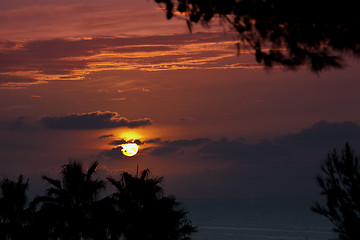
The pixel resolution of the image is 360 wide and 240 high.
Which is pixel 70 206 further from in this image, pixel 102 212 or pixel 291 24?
pixel 291 24

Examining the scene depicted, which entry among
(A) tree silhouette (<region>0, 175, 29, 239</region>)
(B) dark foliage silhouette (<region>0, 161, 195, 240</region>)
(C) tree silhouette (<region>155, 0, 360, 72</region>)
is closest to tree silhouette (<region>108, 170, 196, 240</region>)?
(B) dark foliage silhouette (<region>0, 161, 195, 240</region>)

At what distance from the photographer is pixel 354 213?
19188 mm

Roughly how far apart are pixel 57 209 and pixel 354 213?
625 inches

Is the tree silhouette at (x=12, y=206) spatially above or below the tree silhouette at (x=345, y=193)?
below

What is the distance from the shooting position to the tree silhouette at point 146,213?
27.3 metres

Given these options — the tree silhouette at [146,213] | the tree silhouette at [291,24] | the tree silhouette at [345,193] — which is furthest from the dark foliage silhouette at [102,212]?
the tree silhouette at [291,24]

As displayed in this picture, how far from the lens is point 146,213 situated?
1081 inches

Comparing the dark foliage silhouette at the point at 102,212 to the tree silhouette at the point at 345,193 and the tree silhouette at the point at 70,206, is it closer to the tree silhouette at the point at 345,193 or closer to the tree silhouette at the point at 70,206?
the tree silhouette at the point at 70,206

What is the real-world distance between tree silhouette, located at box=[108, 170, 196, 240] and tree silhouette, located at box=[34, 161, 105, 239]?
1.60 m

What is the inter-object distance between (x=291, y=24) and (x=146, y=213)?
1718 cm

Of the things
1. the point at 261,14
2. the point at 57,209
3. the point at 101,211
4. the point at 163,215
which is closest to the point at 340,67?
the point at 261,14

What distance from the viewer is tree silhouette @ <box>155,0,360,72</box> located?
38.1 feet

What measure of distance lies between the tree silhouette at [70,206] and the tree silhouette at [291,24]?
18.6m

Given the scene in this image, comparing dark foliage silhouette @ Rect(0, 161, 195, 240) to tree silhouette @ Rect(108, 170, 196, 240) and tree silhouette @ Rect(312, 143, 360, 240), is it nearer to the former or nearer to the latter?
tree silhouette @ Rect(108, 170, 196, 240)
